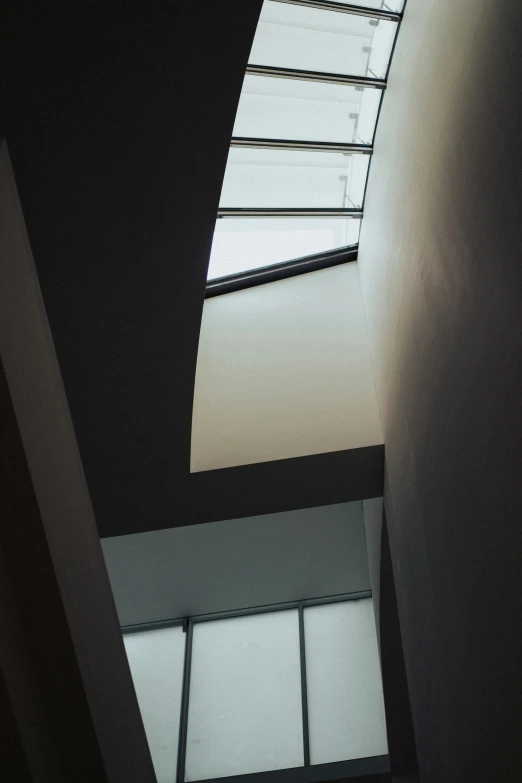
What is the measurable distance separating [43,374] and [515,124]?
9.93 ft

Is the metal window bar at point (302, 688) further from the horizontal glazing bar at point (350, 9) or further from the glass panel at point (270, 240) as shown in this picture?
the horizontal glazing bar at point (350, 9)

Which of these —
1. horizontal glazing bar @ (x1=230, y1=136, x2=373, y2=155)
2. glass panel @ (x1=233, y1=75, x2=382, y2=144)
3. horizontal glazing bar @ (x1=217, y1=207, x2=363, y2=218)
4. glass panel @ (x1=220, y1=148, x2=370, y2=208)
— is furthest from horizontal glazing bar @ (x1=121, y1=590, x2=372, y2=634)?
glass panel @ (x1=233, y1=75, x2=382, y2=144)

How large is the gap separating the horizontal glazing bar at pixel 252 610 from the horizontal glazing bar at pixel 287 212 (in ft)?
28.7

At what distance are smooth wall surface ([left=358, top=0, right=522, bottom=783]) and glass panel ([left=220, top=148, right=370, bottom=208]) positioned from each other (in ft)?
5.94

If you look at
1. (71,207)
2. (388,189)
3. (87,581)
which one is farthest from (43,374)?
(388,189)

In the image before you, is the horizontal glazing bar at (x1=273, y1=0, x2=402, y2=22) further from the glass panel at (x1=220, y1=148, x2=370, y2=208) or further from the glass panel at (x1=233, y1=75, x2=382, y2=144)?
the glass panel at (x1=220, y1=148, x2=370, y2=208)

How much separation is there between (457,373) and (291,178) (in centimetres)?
591

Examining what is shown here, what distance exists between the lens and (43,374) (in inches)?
173

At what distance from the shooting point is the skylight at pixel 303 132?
891cm

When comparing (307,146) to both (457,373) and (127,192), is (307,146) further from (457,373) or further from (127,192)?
(457,373)

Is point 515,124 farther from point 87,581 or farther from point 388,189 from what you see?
point 388,189

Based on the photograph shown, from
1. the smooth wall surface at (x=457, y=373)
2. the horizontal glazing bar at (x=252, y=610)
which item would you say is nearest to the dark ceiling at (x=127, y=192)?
the smooth wall surface at (x=457, y=373)

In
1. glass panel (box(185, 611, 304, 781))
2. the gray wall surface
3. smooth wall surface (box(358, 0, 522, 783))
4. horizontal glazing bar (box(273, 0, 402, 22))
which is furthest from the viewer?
the gray wall surface

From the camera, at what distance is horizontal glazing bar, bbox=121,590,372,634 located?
53.3 ft
